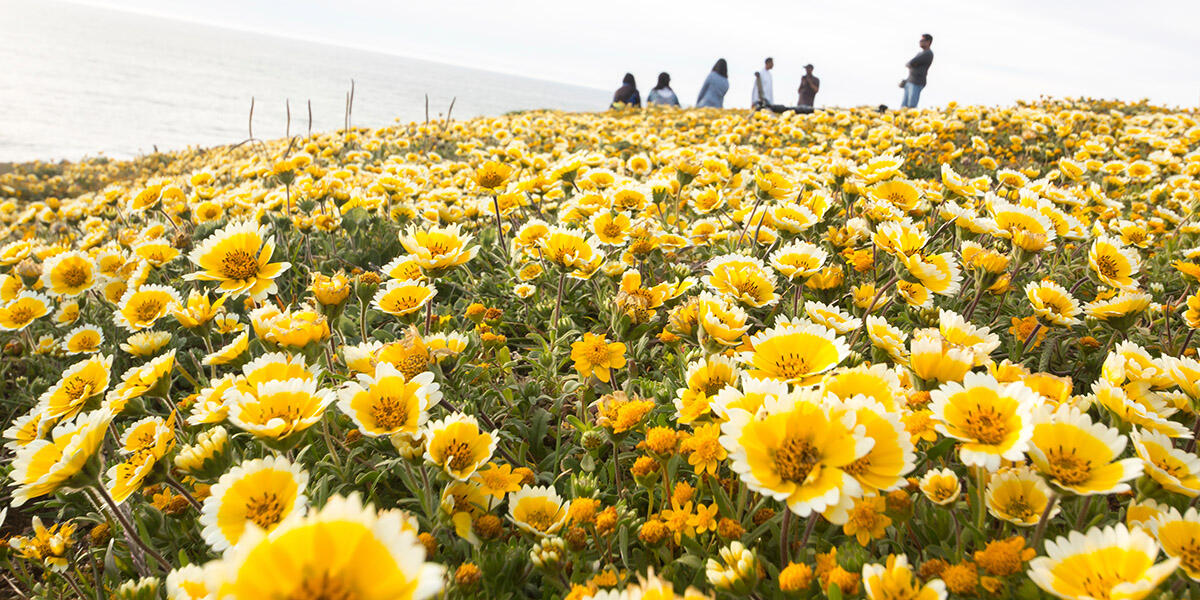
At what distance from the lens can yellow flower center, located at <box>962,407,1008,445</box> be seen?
1209 mm

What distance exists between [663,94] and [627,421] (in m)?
16.8

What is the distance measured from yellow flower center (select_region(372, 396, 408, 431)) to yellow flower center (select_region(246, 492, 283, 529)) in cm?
29

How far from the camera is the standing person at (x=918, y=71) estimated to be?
13.2m

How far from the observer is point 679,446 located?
1685 mm

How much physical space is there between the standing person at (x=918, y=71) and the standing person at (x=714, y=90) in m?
4.69

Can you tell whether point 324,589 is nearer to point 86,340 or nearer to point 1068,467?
point 1068,467

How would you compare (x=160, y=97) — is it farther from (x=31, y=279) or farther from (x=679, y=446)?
(x=679, y=446)

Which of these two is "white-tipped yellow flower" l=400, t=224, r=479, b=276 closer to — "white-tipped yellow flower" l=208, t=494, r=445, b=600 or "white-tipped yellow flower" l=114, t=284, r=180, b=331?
"white-tipped yellow flower" l=114, t=284, r=180, b=331

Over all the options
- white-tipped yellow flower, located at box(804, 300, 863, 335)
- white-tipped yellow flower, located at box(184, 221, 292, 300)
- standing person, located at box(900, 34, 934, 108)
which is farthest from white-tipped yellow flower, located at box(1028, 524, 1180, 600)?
standing person, located at box(900, 34, 934, 108)

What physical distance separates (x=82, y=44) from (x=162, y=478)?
482 ft

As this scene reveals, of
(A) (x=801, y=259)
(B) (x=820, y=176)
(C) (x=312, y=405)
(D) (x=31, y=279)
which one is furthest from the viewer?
(B) (x=820, y=176)

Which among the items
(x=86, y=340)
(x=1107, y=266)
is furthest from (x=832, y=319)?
(x=86, y=340)

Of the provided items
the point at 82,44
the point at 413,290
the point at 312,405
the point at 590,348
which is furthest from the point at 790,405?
the point at 82,44

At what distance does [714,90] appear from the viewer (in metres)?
16.3
